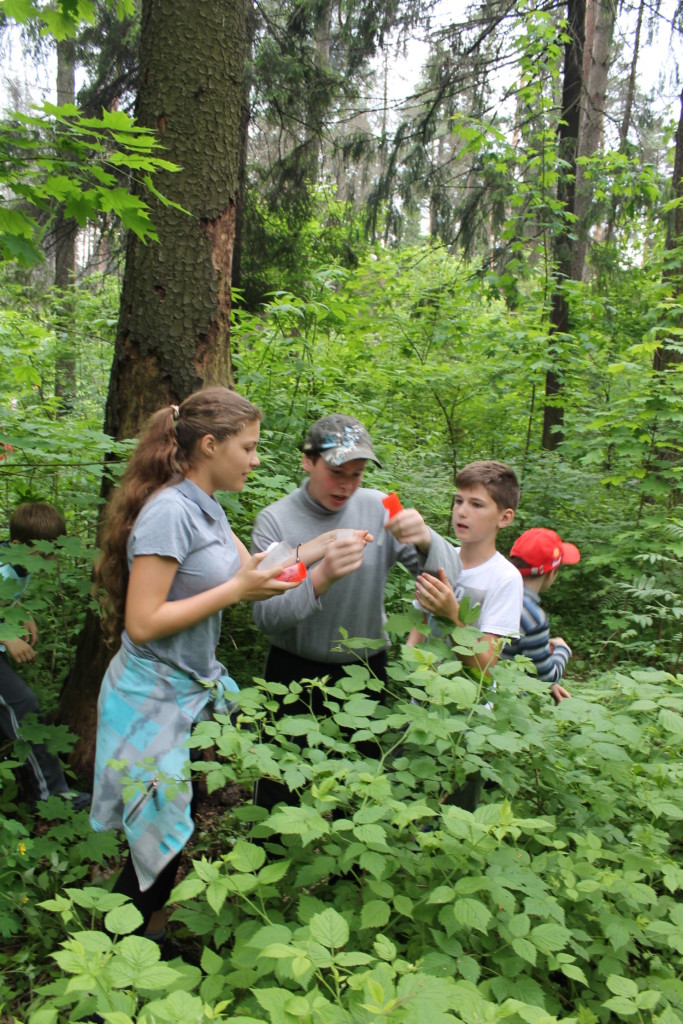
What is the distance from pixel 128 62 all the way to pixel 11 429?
663 centimetres

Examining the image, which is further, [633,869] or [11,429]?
[11,429]

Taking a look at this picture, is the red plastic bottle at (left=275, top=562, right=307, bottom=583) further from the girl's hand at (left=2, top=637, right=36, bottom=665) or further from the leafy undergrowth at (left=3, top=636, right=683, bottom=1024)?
the girl's hand at (left=2, top=637, right=36, bottom=665)

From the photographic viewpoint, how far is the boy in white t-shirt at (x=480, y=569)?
2.09 m

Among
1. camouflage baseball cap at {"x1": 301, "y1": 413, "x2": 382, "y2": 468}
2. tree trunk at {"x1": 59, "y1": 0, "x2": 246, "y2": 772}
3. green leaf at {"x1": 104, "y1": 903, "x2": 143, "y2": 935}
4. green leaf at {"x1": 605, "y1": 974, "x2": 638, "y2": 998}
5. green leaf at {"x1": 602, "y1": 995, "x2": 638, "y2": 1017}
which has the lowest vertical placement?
green leaf at {"x1": 602, "y1": 995, "x2": 638, "y2": 1017}

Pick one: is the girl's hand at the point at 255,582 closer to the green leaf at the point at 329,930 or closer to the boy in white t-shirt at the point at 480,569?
the boy in white t-shirt at the point at 480,569

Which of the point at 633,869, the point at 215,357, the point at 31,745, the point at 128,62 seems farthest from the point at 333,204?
the point at 633,869

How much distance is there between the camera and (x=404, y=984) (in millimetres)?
1323

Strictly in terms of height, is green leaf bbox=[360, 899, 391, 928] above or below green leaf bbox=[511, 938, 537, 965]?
above

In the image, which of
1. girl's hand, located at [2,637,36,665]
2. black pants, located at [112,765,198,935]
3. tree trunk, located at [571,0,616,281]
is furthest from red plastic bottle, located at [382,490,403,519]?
tree trunk, located at [571,0,616,281]

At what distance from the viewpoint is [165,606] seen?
199 cm

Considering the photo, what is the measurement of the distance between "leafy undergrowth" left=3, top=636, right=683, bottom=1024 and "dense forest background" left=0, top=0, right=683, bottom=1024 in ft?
0.04

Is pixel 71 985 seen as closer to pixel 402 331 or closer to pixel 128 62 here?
pixel 402 331

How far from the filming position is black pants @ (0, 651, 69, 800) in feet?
9.71

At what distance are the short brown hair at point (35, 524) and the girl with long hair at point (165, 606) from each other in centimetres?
93
